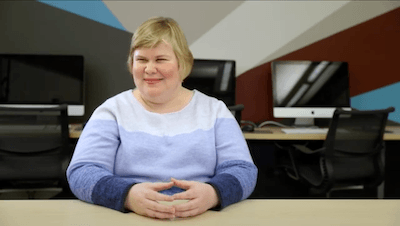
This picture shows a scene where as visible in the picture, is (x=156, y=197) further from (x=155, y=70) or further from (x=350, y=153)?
(x=350, y=153)

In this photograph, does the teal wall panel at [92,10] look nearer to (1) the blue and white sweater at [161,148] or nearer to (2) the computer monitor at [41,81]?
(2) the computer monitor at [41,81]

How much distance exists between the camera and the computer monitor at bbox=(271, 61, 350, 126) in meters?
2.53

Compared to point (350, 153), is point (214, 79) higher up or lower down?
higher up

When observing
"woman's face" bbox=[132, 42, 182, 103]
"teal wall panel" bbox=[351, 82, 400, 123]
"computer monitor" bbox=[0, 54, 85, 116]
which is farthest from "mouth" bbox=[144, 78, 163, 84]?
"teal wall panel" bbox=[351, 82, 400, 123]

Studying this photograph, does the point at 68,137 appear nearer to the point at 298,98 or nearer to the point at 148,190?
the point at 148,190

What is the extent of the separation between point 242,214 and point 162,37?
1.84ft

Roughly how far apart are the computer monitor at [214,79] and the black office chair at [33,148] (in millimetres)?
1045

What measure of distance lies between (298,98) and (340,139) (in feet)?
2.16

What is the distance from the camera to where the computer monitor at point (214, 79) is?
245 centimetres

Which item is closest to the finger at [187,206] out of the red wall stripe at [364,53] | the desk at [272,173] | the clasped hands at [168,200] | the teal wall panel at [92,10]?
the clasped hands at [168,200]

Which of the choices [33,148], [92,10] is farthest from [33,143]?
[92,10]

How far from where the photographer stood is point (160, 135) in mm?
918

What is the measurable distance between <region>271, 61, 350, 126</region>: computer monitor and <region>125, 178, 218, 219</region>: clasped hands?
6.34 feet

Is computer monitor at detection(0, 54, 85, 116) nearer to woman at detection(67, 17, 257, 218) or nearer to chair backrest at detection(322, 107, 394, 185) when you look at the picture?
woman at detection(67, 17, 257, 218)
